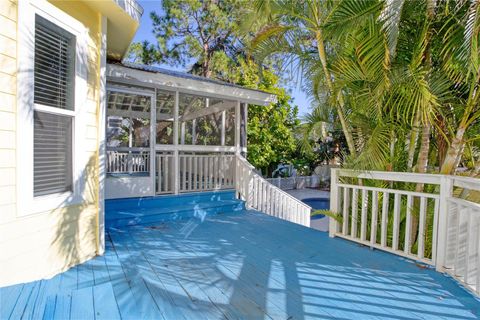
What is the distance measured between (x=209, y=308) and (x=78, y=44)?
9.57 ft

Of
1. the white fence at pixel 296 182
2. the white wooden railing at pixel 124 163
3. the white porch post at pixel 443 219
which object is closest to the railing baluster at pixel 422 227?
the white porch post at pixel 443 219

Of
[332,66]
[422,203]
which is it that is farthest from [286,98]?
[422,203]

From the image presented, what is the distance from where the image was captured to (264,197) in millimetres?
6219

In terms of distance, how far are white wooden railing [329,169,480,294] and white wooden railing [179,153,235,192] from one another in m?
2.96

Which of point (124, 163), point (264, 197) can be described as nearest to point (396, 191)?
point (264, 197)

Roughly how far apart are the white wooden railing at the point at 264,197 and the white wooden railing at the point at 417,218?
1.92 m

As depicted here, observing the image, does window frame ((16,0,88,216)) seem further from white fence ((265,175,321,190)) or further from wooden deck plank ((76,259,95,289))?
white fence ((265,175,321,190))

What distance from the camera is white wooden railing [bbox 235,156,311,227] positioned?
614cm

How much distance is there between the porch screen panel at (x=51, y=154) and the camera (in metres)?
2.62

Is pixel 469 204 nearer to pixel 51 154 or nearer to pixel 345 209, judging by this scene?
pixel 345 209

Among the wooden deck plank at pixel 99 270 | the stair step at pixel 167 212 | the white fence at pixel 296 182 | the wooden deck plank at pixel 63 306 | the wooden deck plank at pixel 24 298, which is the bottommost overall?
the white fence at pixel 296 182

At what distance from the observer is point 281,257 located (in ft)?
11.3

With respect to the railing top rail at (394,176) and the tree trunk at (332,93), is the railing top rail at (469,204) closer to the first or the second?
the railing top rail at (394,176)

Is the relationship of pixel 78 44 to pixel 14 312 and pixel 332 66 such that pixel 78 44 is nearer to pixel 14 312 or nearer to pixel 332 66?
pixel 14 312
